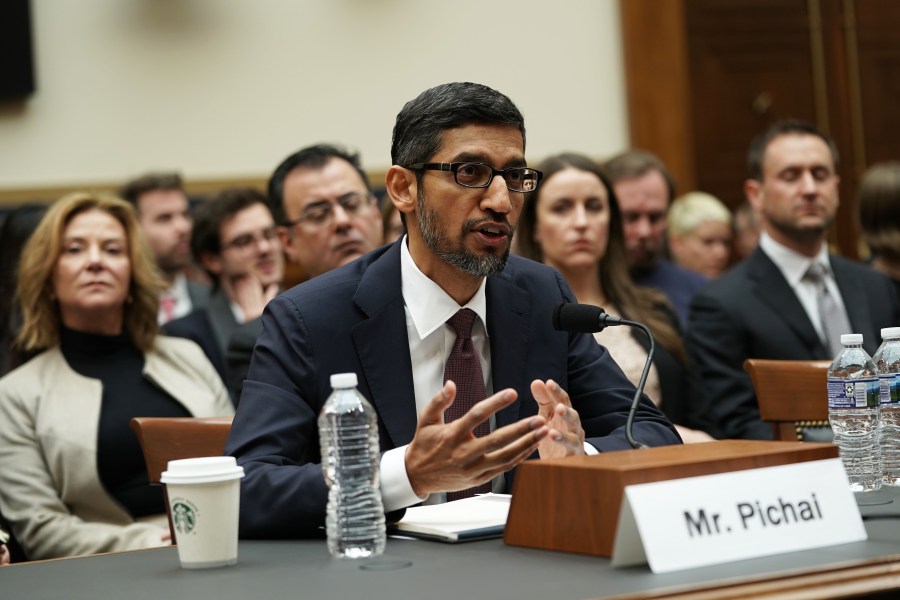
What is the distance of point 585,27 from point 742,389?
3.41 metres

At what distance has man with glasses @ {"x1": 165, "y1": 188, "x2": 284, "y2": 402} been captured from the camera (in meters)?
4.50

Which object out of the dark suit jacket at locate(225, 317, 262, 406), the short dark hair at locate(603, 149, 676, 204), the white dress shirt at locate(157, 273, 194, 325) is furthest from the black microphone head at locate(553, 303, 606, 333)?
the white dress shirt at locate(157, 273, 194, 325)

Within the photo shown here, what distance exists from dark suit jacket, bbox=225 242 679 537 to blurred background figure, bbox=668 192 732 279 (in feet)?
11.1

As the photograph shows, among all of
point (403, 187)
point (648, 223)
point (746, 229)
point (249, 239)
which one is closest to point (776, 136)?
point (648, 223)

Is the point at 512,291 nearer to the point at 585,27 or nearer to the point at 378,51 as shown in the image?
the point at 378,51

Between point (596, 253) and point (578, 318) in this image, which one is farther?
point (596, 253)

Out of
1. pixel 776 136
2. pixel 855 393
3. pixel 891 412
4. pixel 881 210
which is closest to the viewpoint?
pixel 855 393

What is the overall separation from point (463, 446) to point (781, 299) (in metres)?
2.57

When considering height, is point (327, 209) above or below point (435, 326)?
above

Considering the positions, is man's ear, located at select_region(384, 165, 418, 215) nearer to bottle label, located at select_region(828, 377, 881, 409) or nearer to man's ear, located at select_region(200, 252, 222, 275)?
bottle label, located at select_region(828, 377, 881, 409)

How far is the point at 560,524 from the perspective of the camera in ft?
5.75

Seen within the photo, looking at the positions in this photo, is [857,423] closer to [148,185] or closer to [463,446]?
[463,446]

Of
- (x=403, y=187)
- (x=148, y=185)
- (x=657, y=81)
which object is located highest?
(x=657, y=81)

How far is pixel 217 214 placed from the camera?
4.70 metres
